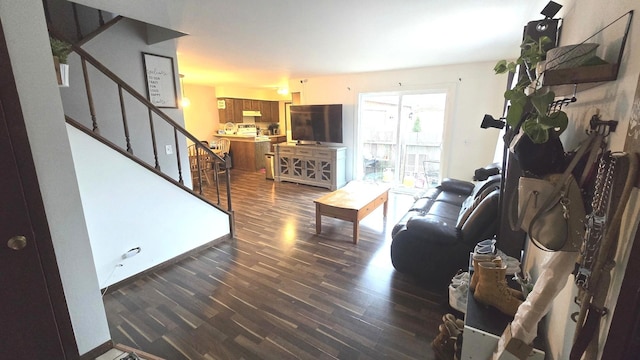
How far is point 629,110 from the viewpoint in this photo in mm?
745

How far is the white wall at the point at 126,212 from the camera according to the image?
2059mm

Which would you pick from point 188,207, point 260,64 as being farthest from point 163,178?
point 260,64

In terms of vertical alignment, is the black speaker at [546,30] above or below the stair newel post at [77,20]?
below

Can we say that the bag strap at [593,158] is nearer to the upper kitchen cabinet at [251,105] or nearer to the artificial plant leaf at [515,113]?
the artificial plant leaf at [515,113]

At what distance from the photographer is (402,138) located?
5148mm

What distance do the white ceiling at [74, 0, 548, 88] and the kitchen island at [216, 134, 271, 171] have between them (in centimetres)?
296

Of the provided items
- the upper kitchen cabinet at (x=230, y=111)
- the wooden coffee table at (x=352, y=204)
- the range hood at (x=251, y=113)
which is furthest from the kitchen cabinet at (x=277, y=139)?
the wooden coffee table at (x=352, y=204)

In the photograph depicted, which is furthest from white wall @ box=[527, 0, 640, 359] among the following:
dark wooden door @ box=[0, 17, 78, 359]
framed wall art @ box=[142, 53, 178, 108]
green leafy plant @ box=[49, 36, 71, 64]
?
framed wall art @ box=[142, 53, 178, 108]

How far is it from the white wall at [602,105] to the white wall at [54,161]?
234cm

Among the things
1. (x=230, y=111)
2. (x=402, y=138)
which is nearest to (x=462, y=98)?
(x=402, y=138)

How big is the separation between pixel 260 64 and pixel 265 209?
2415mm

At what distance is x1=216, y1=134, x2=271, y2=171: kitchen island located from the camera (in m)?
7.08

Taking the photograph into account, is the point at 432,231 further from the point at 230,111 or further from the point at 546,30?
the point at 230,111

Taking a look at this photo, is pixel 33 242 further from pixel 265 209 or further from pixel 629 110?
pixel 265 209
